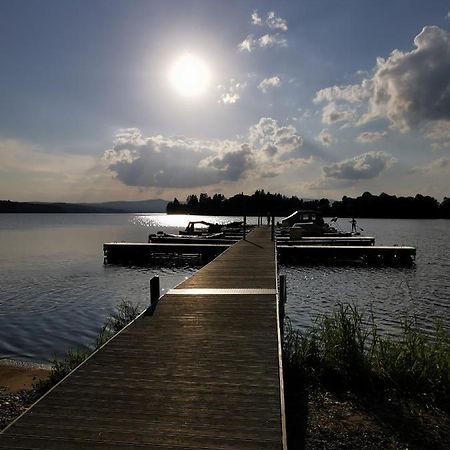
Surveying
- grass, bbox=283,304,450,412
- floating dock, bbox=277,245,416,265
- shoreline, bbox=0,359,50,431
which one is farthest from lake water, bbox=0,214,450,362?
grass, bbox=283,304,450,412

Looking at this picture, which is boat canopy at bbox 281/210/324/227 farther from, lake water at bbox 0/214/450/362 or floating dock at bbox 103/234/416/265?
lake water at bbox 0/214/450/362

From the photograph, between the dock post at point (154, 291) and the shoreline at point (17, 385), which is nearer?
the shoreline at point (17, 385)

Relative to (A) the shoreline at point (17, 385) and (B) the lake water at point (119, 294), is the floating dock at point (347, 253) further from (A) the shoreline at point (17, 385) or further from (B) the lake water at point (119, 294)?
(A) the shoreline at point (17, 385)

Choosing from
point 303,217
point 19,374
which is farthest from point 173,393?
point 303,217

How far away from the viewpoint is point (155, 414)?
13.3 ft

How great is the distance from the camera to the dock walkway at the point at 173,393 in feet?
11.8

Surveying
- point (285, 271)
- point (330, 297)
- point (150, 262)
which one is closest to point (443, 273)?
point (285, 271)

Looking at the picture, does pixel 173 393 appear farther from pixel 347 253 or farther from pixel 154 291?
pixel 347 253

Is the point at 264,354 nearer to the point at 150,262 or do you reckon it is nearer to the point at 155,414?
the point at 155,414

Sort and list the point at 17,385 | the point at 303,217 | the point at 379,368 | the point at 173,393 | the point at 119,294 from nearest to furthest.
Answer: the point at 173,393, the point at 379,368, the point at 17,385, the point at 119,294, the point at 303,217

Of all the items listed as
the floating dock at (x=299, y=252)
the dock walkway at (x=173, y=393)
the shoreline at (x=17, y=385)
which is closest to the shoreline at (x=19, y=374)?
the shoreline at (x=17, y=385)

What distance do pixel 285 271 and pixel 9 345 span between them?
16630 millimetres

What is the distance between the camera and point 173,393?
451cm

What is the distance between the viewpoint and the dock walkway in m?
3.61
